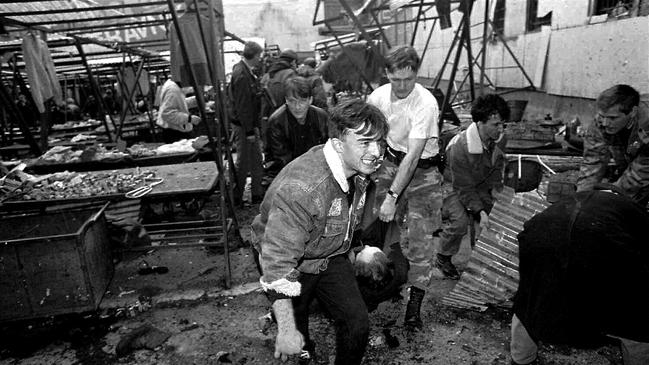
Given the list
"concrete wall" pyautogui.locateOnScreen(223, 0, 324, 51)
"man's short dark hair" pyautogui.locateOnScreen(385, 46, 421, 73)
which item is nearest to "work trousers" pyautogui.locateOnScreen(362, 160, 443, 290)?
"man's short dark hair" pyautogui.locateOnScreen(385, 46, 421, 73)

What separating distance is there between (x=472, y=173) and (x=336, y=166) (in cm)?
233

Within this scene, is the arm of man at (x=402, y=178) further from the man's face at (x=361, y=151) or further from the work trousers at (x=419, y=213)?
the man's face at (x=361, y=151)

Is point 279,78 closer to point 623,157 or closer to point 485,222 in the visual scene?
point 485,222

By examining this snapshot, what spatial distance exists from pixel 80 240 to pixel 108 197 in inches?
34.9

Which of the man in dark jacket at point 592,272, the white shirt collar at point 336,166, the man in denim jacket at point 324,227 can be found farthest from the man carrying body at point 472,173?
the white shirt collar at point 336,166

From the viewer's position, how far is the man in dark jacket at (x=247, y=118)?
6590 mm

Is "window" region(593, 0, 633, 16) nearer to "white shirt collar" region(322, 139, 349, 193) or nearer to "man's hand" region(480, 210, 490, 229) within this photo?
"man's hand" region(480, 210, 490, 229)

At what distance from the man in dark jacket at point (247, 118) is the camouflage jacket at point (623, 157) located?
4.60 meters

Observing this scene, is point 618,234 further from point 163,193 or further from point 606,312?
point 163,193

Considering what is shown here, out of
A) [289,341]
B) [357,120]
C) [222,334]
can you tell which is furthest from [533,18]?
[289,341]

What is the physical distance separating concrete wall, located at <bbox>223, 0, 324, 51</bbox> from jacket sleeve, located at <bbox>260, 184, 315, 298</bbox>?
31647 millimetres

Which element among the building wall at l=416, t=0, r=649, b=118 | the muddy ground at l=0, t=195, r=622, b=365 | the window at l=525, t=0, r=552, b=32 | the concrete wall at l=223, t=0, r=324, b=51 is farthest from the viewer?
the concrete wall at l=223, t=0, r=324, b=51

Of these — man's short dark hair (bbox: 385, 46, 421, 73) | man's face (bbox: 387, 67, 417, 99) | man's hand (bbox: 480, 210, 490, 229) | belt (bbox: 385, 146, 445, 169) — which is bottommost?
man's hand (bbox: 480, 210, 490, 229)

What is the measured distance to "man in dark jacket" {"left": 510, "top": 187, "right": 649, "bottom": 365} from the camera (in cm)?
230
